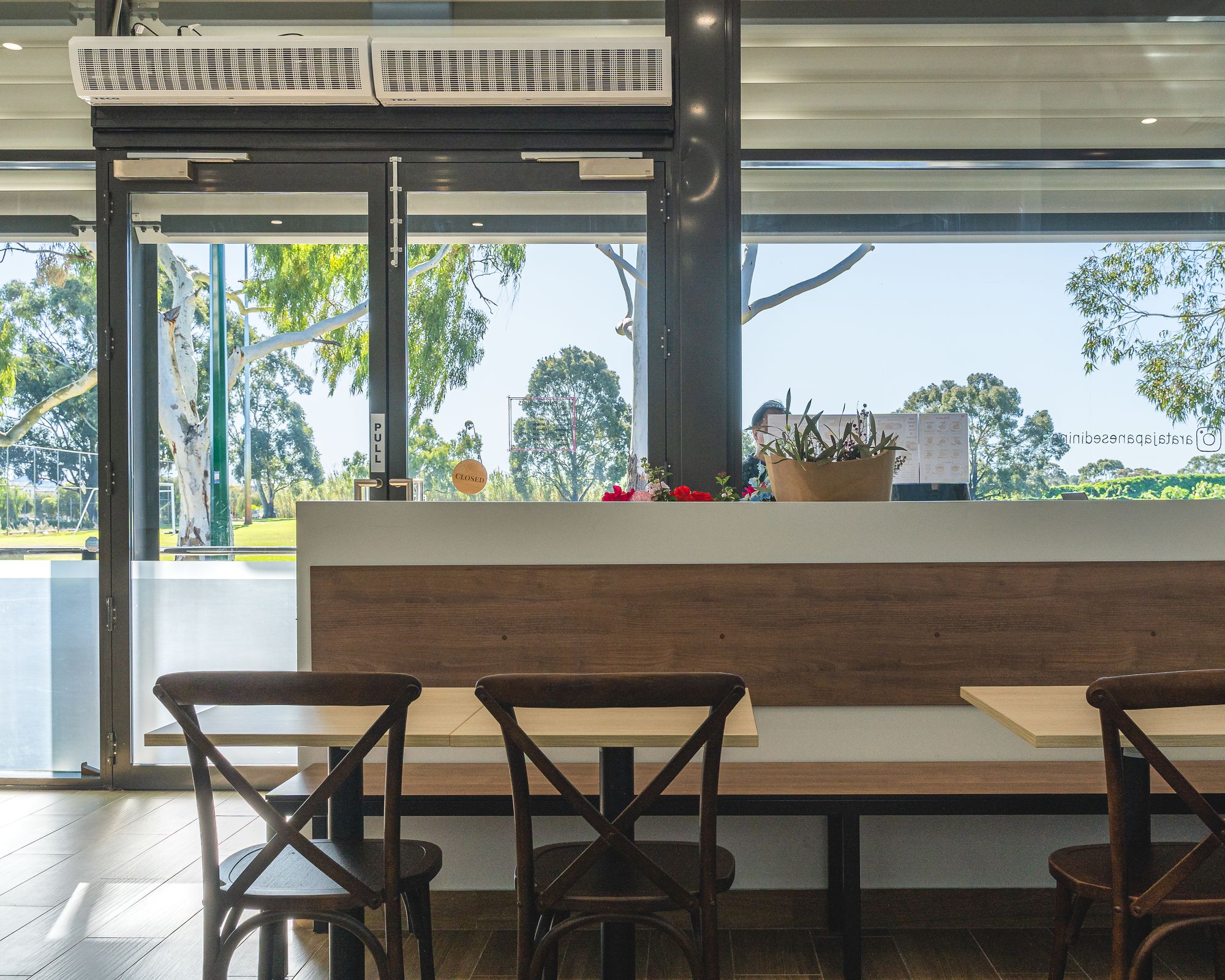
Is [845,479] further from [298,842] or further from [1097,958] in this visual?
A: [298,842]

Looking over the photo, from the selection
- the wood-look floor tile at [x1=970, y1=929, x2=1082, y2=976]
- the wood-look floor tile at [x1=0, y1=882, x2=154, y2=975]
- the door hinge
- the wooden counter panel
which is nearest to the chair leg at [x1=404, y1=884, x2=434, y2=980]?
the wooden counter panel

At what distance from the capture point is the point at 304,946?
243 cm

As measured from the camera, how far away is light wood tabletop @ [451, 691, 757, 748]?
1.62 meters

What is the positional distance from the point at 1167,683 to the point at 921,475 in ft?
5.62

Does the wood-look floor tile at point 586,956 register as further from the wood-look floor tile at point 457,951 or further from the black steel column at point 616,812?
the black steel column at point 616,812

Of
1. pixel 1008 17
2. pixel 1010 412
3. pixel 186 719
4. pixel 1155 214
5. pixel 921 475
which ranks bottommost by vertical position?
pixel 186 719

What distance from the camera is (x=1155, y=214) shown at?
3.88 meters

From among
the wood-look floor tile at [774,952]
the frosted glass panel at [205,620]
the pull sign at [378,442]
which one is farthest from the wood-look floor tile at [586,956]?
the pull sign at [378,442]

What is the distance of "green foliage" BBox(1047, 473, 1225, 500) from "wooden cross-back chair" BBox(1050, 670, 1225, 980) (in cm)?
228

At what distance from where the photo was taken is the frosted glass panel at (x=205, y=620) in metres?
3.82

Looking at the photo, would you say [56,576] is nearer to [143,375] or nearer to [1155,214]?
[143,375]

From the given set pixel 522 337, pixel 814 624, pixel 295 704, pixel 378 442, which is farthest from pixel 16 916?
pixel 522 337

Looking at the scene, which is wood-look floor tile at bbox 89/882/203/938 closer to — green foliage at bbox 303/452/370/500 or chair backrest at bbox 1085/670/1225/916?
green foliage at bbox 303/452/370/500

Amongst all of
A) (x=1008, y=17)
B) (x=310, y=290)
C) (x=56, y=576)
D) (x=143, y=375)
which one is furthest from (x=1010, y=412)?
(x=56, y=576)
